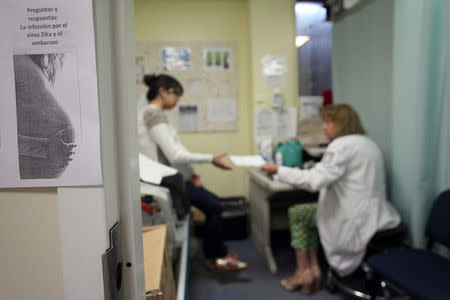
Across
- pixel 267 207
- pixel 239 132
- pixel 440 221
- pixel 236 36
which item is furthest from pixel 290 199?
pixel 236 36

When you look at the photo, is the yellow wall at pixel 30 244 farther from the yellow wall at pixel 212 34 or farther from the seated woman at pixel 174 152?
the yellow wall at pixel 212 34

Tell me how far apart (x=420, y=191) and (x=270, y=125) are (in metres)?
1.41

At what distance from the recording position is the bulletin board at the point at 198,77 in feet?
8.73

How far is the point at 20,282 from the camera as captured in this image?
40 cm

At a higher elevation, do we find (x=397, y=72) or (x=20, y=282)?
(x=397, y=72)

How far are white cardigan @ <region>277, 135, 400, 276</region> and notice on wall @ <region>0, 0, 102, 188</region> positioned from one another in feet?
4.65

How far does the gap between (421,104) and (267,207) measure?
1221 mm

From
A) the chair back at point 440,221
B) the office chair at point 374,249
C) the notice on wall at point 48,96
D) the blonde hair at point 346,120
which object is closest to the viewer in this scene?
the notice on wall at point 48,96

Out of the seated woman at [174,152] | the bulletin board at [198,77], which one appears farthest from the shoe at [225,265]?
the bulletin board at [198,77]

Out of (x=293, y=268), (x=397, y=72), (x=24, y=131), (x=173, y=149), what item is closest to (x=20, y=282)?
(x=24, y=131)

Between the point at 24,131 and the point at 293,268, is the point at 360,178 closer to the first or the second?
the point at 293,268

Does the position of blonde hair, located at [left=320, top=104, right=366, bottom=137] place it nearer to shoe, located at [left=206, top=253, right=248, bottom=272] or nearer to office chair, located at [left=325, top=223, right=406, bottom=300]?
office chair, located at [left=325, top=223, right=406, bottom=300]

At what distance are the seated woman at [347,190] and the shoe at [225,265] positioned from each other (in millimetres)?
524

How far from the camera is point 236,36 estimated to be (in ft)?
8.95
